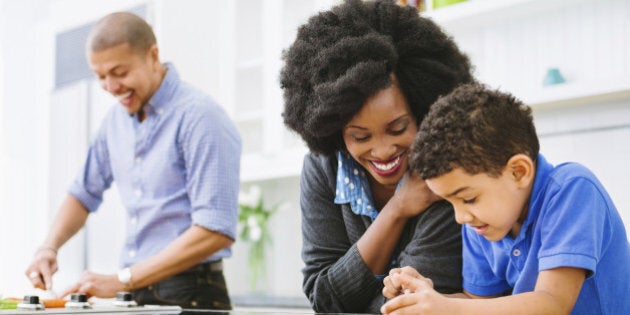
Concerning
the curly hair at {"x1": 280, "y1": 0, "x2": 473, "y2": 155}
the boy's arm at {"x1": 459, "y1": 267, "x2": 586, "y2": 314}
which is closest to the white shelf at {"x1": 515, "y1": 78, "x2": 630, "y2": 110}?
the curly hair at {"x1": 280, "y1": 0, "x2": 473, "y2": 155}

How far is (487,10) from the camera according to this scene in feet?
8.38

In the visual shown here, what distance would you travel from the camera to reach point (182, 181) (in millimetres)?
1988

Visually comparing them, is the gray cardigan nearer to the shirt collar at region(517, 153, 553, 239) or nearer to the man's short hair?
the shirt collar at region(517, 153, 553, 239)

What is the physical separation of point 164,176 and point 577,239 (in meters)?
1.23

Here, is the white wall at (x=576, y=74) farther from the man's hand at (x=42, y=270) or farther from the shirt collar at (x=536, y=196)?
the man's hand at (x=42, y=270)

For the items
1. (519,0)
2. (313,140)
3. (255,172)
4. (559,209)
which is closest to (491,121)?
(559,209)

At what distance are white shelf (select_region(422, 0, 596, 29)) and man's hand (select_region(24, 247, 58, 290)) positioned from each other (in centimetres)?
147

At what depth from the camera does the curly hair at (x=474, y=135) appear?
3.60 ft

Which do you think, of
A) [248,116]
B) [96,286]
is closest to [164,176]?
[96,286]

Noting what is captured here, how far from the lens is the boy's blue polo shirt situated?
3.44 ft

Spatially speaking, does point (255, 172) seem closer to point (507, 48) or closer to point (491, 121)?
point (507, 48)

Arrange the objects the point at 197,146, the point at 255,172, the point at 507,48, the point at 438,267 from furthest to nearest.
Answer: the point at 255,172 < the point at 507,48 < the point at 197,146 < the point at 438,267

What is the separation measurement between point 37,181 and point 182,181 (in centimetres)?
254

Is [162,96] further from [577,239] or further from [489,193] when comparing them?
[577,239]
